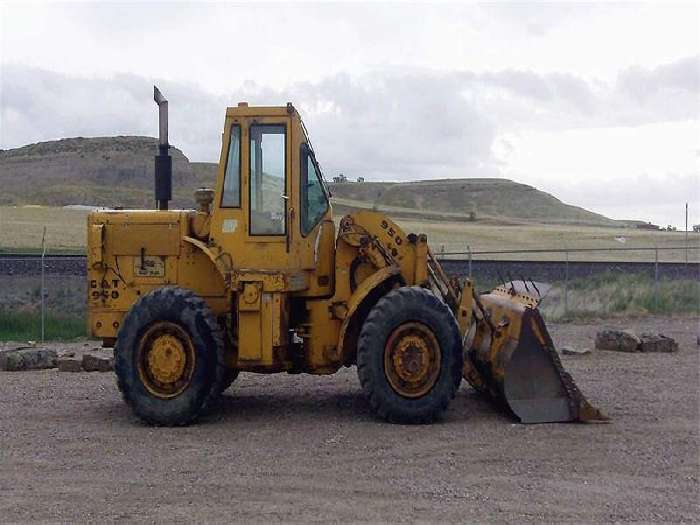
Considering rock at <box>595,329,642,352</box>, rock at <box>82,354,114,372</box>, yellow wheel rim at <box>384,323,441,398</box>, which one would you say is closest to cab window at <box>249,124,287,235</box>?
yellow wheel rim at <box>384,323,441,398</box>

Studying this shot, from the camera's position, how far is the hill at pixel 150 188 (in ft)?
269

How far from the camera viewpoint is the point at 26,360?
14156 mm

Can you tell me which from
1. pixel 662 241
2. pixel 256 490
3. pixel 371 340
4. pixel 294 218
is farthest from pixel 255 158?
pixel 662 241

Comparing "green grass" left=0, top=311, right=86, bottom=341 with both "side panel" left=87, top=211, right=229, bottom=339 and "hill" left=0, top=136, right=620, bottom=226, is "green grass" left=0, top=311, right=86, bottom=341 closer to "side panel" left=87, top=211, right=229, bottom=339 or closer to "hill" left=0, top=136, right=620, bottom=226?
"side panel" left=87, top=211, right=229, bottom=339

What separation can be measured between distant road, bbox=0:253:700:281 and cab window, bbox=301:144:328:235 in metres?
13.7

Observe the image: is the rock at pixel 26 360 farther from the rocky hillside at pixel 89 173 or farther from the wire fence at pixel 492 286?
the rocky hillside at pixel 89 173

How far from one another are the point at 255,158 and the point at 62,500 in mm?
4146

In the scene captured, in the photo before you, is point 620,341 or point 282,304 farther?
point 620,341

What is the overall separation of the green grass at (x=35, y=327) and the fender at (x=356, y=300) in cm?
956

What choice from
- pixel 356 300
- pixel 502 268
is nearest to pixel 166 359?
pixel 356 300

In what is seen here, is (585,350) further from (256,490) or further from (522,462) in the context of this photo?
(256,490)

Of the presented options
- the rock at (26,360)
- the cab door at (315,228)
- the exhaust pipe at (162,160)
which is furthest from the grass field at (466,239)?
the cab door at (315,228)

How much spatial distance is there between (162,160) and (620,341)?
8439mm

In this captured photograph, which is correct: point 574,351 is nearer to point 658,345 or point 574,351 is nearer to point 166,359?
point 658,345
